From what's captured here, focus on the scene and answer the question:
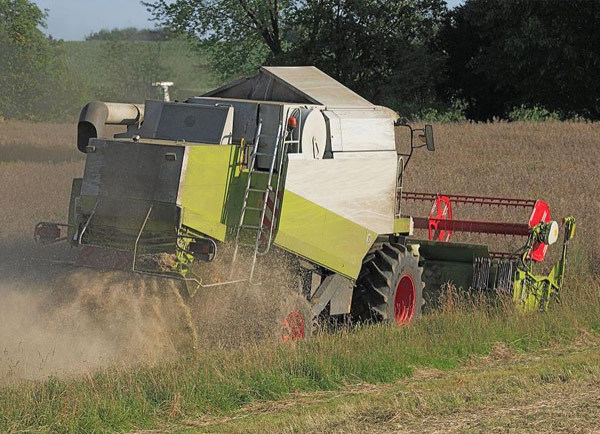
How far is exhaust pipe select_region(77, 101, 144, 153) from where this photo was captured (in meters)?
10.3

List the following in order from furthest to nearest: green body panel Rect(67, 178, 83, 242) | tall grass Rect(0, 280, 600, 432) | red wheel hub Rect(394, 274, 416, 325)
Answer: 1. red wheel hub Rect(394, 274, 416, 325)
2. green body panel Rect(67, 178, 83, 242)
3. tall grass Rect(0, 280, 600, 432)

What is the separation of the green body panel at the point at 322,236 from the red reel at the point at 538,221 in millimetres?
2488

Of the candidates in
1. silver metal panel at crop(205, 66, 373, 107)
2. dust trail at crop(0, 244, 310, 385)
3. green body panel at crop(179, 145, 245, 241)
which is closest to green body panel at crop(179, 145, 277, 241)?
green body panel at crop(179, 145, 245, 241)

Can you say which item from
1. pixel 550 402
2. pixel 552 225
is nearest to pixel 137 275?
pixel 550 402

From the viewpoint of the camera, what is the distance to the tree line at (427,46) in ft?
125

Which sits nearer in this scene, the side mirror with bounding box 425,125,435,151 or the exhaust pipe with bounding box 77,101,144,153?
the exhaust pipe with bounding box 77,101,144,153

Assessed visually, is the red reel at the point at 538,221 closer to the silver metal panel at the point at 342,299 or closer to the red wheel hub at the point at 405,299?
the red wheel hub at the point at 405,299

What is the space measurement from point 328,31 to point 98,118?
34254mm

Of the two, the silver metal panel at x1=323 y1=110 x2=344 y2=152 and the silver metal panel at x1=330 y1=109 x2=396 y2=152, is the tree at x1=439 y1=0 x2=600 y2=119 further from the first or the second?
the silver metal panel at x1=323 y1=110 x2=344 y2=152

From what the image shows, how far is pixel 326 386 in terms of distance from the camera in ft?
28.6

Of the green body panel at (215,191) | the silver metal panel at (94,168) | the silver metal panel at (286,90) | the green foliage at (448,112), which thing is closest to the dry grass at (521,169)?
the silver metal panel at (286,90)

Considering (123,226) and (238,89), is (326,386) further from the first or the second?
(238,89)

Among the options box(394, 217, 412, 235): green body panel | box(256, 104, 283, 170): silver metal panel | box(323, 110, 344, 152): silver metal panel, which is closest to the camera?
box(256, 104, 283, 170): silver metal panel

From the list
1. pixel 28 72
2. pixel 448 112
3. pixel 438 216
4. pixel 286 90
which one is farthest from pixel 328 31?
pixel 286 90
